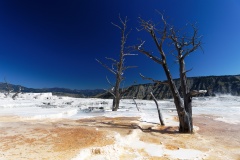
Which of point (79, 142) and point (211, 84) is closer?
point (79, 142)

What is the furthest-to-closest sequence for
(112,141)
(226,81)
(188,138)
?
(226,81) → (188,138) → (112,141)

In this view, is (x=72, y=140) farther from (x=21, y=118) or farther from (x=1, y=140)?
(x=21, y=118)

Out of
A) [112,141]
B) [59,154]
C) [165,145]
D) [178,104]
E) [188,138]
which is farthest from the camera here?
[178,104]

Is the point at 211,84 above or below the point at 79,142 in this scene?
above

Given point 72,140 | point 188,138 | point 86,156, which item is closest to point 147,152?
point 86,156

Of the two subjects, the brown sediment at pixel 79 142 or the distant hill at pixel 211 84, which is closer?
the brown sediment at pixel 79 142

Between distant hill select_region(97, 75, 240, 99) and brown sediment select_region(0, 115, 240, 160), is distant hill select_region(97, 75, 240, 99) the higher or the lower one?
the higher one

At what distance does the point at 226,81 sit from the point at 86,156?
4809 inches

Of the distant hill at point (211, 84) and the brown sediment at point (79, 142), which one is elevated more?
the distant hill at point (211, 84)

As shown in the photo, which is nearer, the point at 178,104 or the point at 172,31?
the point at 178,104

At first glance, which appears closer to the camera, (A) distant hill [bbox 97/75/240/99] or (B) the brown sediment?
(B) the brown sediment

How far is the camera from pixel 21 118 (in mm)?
13547

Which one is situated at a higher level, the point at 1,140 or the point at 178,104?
the point at 178,104

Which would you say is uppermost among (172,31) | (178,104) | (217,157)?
(172,31)
